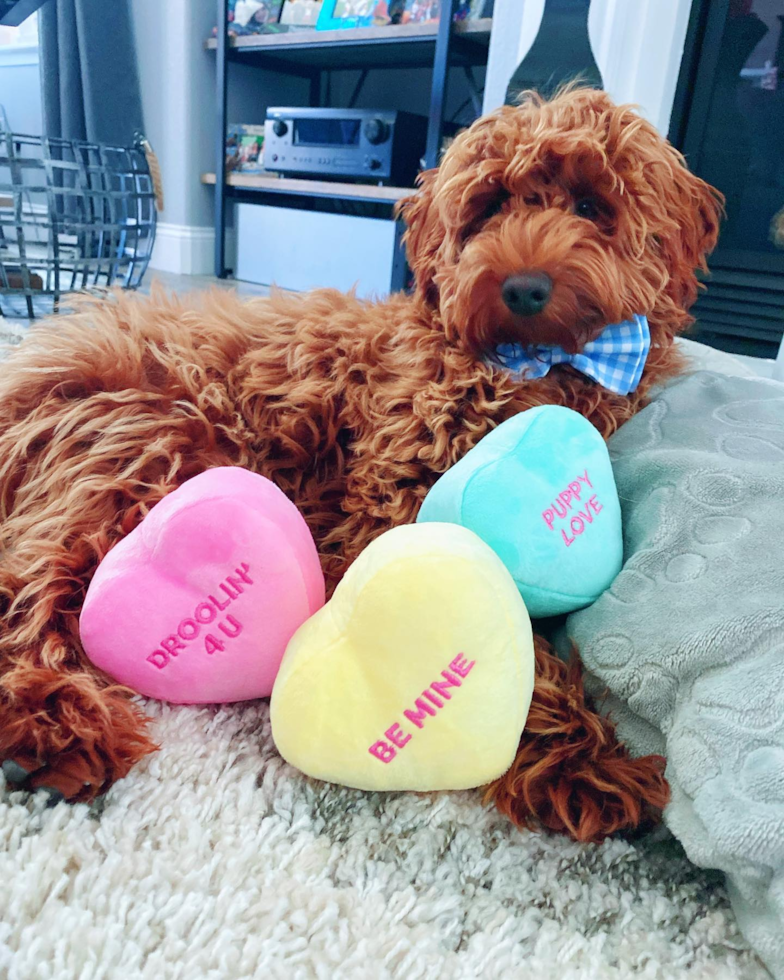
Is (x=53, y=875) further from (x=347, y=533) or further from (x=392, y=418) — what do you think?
(x=392, y=418)

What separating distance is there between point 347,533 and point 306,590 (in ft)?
0.66

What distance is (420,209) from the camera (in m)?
1.12

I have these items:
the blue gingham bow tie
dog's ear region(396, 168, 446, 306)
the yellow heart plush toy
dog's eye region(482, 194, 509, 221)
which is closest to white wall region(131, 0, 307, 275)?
dog's ear region(396, 168, 446, 306)

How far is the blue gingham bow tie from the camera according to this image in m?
0.96

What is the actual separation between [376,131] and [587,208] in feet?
7.27

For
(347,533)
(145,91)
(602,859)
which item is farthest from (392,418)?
(145,91)

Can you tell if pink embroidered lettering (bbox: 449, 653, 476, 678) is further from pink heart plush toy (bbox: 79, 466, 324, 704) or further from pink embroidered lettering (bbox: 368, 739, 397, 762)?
pink heart plush toy (bbox: 79, 466, 324, 704)

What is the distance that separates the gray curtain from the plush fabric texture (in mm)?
3216

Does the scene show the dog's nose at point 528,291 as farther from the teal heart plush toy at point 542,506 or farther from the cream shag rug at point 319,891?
the cream shag rug at point 319,891

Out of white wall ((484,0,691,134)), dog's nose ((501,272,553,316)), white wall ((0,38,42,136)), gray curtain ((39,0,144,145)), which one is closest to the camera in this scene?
dog's nose ((501,272,553,316))

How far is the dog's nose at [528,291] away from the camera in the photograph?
34.5 inches

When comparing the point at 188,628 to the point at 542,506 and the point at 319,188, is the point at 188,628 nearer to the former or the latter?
the point at 542,506

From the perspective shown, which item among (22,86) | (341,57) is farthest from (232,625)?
(22,86)

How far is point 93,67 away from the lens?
10.8 feet
